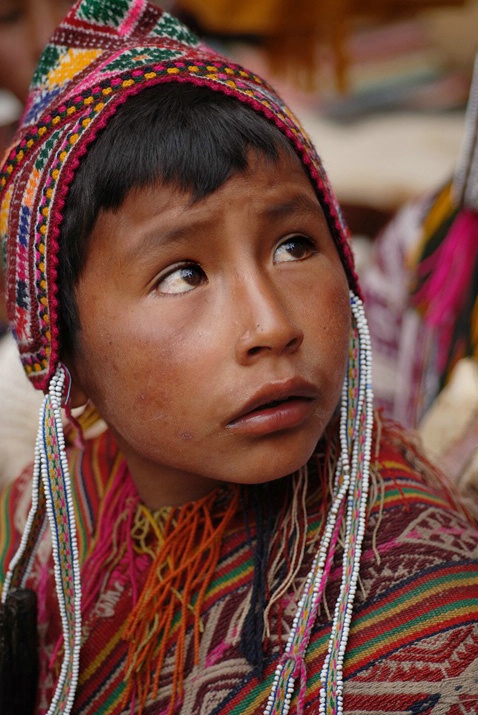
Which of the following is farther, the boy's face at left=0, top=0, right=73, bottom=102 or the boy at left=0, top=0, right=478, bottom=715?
the boy's face at left=0, top=0, right=73, bottom=102

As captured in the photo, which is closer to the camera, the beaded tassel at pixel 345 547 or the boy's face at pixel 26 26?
the beaded tassel at pixel 345 547

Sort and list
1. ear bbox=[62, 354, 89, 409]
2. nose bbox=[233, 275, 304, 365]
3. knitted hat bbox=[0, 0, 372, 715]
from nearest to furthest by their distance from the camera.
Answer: nose bbox=[233, 275, 304, 365] → knitted hat bbox=[0, 0, 372, 715] → ear bbox=[62, 354, 89, 409]

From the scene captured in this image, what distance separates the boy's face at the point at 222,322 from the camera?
3.99 ft

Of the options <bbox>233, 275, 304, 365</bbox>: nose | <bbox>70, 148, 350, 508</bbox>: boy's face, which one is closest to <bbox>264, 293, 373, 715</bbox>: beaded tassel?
<bbox>70, 148, 350, 508</bbox>: boy's face

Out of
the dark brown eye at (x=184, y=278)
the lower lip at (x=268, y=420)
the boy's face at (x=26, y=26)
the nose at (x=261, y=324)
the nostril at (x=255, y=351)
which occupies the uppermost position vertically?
the boy's face at (x=26, y=26)

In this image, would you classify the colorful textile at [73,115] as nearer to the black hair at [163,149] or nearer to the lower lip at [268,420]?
the black hair at [163,149]

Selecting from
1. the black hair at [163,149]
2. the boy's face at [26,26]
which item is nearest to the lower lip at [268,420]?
the black hair at [163,149]

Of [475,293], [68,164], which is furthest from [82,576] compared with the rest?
[475,293]

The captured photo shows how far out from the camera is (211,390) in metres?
1.22

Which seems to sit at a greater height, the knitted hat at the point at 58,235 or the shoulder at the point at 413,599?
the knitted hat at the point at 58,235

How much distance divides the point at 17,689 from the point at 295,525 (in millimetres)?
526

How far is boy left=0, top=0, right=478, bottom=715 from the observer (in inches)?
48.8

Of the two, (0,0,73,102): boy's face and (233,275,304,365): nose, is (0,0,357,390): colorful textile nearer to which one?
(233,275,304,365): nose

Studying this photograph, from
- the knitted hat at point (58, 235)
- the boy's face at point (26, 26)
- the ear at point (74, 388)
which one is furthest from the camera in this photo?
the boy's face at point (26, 26)
